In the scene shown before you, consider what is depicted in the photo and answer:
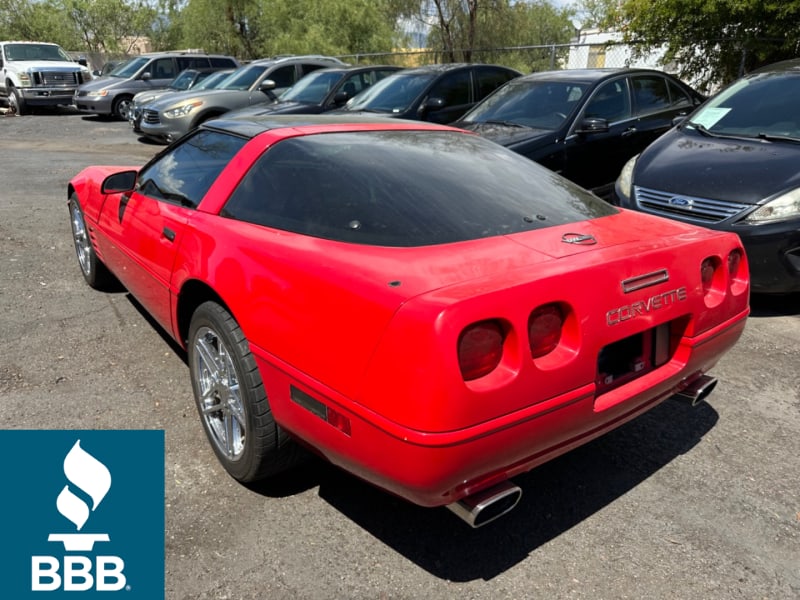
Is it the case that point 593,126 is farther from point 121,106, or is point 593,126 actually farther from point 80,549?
point 121,106

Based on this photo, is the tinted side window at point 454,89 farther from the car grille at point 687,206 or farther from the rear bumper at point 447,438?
the rear bumper at point 447,438

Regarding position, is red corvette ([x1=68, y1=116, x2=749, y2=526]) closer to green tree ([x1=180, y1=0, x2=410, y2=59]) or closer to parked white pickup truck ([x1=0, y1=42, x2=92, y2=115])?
parked white pickup truck ([x1=0, y1=42, x2=92, y2=115])

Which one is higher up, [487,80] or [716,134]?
[487,80]

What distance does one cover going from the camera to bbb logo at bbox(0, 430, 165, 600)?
2.29 meters

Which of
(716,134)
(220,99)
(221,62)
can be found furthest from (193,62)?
(716,134)

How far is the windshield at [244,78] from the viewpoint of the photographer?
44.1 ft

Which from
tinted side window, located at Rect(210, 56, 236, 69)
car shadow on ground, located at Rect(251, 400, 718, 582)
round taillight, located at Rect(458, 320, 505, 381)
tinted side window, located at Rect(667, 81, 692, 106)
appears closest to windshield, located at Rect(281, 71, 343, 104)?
tinted side window, located at Rect(667, 81, 692, 106)

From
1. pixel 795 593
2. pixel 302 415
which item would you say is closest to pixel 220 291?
pixel 302 415

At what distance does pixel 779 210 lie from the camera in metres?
4.45

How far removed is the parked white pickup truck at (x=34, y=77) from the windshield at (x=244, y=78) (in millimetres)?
8673

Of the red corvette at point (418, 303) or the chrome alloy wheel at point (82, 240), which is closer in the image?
the red corvette at point (418, 303)

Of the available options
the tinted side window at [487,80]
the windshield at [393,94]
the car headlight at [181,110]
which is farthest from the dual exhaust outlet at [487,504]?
the car headlight at [181,110]

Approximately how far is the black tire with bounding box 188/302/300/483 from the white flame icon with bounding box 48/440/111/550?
0.50m

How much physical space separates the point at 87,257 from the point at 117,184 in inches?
59.8
